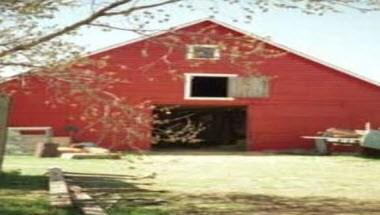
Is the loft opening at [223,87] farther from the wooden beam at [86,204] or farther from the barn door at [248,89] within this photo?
the wooden beam at [86,204]

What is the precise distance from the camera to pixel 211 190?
1396 centimetres

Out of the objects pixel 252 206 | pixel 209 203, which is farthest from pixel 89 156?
pixel 252 206

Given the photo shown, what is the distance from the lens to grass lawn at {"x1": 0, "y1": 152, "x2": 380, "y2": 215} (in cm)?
1097

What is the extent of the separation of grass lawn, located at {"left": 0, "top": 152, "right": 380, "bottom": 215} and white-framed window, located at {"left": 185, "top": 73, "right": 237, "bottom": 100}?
1309 cm

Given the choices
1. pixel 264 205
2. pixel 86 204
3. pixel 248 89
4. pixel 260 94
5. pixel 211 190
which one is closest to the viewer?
pixel 86 204

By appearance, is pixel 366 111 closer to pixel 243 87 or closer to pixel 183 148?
pixel 243 87

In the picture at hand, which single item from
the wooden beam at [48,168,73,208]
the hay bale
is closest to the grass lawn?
the wooden beam at [48,168,73,208]

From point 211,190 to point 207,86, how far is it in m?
22.3

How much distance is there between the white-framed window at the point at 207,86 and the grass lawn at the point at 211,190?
1309cm

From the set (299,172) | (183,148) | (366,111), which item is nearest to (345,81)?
(366,111)

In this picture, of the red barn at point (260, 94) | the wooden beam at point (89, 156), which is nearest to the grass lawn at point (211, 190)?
the wooden beam at point (89, 156)

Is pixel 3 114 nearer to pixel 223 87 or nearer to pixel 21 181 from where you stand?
pixel 21 181

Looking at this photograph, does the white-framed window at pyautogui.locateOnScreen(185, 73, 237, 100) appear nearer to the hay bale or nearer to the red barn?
the red barn

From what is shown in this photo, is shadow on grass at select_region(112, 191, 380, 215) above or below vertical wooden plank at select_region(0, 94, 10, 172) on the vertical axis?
below
